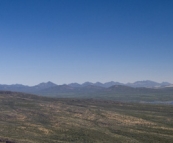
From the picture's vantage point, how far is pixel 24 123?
95125 millimetres

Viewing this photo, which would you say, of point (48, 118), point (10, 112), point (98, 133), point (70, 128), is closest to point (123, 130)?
point (98, 133)

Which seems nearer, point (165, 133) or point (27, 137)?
point (27, 137)

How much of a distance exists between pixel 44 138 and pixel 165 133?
138 feet

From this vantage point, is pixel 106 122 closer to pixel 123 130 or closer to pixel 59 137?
pixel 123 130

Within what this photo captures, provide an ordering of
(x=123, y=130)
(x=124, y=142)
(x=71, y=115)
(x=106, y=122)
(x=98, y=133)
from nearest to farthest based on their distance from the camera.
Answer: (x=124, y=142)
(x=98, y=133)
(x=123, y=130)
(x=106, y=122)
(x=71, y=115)

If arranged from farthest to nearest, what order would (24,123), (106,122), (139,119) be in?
1. (139,119)
2. (106,122)
3. (24,123)

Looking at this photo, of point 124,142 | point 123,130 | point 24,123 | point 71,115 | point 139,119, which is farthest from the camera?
point 71,115

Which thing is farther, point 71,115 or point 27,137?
point 71,115

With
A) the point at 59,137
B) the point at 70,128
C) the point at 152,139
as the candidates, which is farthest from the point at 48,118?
the point at 152,139

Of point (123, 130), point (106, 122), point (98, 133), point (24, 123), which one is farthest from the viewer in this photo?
point (106, 122)

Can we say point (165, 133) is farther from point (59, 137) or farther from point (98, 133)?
point (59, 137)

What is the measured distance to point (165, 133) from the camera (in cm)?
8344

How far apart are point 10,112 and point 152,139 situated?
7042cm

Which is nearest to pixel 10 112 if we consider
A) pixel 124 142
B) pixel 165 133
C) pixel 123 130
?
pixel 123 130
